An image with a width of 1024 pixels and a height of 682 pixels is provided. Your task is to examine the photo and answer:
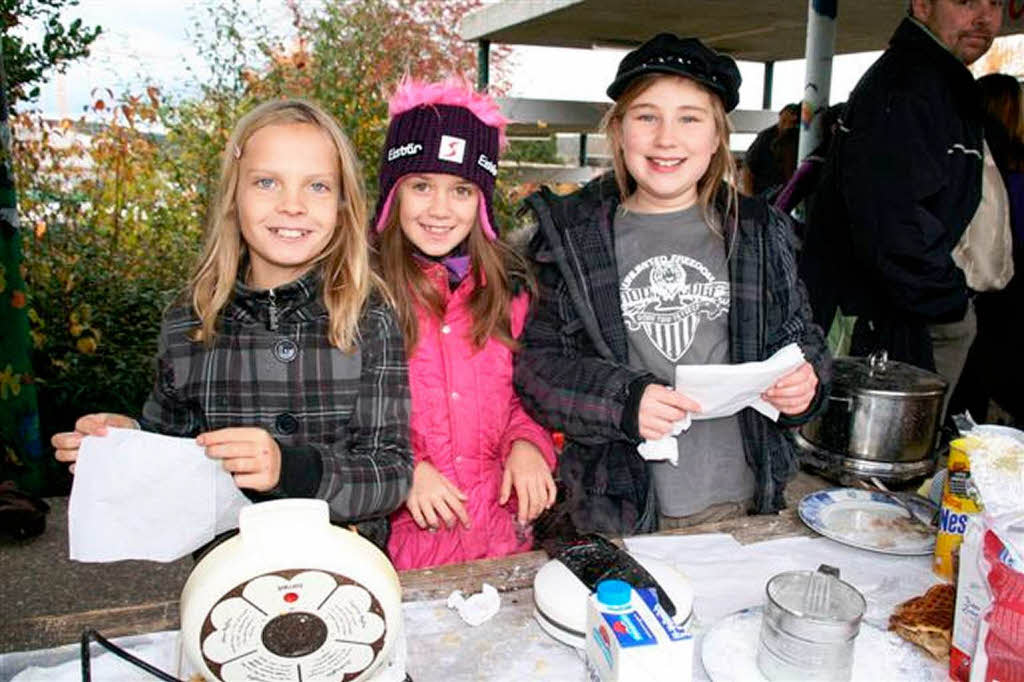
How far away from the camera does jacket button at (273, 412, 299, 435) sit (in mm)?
1633

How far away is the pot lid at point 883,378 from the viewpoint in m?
2.17

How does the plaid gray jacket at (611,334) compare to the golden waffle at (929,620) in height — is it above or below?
above

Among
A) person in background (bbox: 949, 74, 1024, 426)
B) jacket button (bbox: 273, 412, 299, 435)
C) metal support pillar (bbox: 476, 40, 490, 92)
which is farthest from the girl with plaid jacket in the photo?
metal support pillar (bbox: 476, 40, 490, 92)

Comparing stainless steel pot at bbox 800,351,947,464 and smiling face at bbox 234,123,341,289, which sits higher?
smiling face at bbox 234,123,341,289

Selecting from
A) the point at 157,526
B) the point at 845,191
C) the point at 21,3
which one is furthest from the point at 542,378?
the point at 21,3

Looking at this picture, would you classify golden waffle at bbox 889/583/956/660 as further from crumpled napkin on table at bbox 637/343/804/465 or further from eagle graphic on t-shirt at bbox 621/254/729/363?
eagle graphic on t-shirt at bbox 621/254/729/363

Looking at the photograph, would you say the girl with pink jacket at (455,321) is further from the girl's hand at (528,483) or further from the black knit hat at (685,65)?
the black knit hat at (685,65)

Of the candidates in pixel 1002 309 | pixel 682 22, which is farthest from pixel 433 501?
pixel 682 22

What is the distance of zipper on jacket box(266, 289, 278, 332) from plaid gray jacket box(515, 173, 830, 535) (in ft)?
1.85

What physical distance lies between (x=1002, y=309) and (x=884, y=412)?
172 centimetres

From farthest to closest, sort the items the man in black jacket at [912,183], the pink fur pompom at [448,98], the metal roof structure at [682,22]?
the metal roof structure at [682,22] → the man in black jacket at [912,183] → the pink fur pompom at [448,98]

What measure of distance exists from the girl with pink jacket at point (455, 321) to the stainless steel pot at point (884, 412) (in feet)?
2.84

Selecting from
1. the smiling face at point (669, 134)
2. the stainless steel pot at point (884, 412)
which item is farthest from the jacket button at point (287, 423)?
the stainless steel pot at point (884, 412)

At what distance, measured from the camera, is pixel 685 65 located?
1.79 metres
